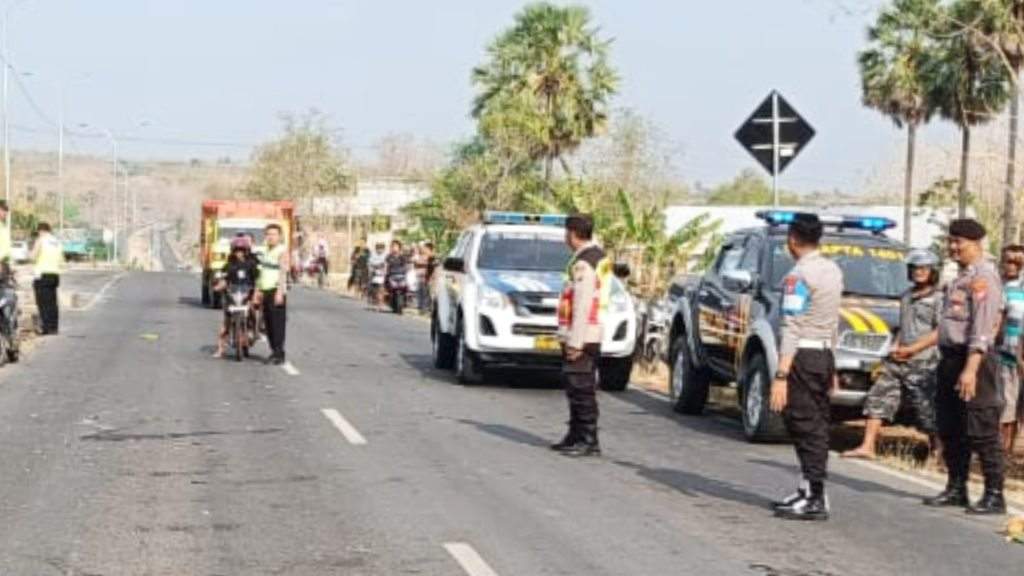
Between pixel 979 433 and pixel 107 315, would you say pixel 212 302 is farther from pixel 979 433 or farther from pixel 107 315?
pixel 979 433

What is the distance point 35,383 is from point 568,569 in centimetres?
1102

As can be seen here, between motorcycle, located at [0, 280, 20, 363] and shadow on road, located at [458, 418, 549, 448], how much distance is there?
7.49 metres

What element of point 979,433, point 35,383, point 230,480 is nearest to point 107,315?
point 35,383

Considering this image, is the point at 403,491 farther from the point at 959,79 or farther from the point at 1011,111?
the point at 959,79

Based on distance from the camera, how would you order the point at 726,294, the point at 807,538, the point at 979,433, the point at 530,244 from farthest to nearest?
the point at 530,244
the point at 726,294
the point at 979,433
the point at 807,538

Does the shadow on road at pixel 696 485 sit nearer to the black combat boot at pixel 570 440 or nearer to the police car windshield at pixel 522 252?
the black combat boot at pixel 570 440

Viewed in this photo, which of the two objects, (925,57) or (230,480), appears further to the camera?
(925,57)

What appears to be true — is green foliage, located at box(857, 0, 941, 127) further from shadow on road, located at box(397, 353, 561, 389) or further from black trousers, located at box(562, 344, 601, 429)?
black trousers, located at box(562, 344, 601, 429)

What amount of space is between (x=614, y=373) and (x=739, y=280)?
4.17 metres

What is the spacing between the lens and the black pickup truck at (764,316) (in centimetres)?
1321

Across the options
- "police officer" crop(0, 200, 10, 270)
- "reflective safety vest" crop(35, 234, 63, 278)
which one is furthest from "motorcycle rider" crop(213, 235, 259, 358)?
"reflective safety vest" crop(35, 234, 63, 278)

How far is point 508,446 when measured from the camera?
514 inches

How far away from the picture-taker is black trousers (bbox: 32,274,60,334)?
23938 millimetres

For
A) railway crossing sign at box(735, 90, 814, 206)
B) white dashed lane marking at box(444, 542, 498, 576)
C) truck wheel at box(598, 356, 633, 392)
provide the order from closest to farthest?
white dashed lane marking at box(444, 542, 498, 576)
railway crossing sign at box(735, 90, 814, 206)
truck wheel at box(598, 356, 633, 392)
